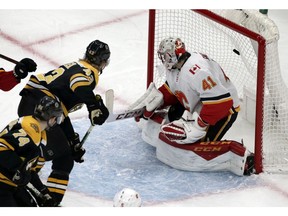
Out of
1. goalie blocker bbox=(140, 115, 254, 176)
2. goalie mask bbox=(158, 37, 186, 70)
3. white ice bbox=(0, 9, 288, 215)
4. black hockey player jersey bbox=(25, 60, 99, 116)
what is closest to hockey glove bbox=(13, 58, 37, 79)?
black hockey player jersey bbox=(25, 60, 99, 116)

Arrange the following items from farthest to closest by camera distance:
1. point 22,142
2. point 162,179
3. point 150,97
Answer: point 150,97, point 162,179, point 22,142

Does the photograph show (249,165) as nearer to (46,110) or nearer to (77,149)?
(77,149)

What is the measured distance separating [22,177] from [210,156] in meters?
1.18

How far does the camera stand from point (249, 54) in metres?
4.57

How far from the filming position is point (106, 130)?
4.68 meters

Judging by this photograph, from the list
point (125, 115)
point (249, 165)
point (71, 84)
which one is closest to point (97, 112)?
point (71, 84)

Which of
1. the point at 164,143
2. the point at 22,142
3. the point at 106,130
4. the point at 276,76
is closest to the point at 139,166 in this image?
the point at 164,143

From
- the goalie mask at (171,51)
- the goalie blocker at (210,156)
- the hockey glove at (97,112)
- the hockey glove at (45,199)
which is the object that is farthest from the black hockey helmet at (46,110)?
the goalie blocker at (210,156)

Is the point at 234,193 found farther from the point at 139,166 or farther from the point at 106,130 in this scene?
the point at 106,130

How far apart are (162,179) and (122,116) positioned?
42cm

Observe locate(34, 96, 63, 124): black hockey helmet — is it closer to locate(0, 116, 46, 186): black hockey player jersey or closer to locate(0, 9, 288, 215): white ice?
locate(0, 116, 46, 186): black hockey player jersey

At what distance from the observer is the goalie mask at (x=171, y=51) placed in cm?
409

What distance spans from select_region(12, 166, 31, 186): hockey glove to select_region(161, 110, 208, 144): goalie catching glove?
1.05 meters

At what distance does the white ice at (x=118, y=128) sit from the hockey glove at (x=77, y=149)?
4.0 inches
